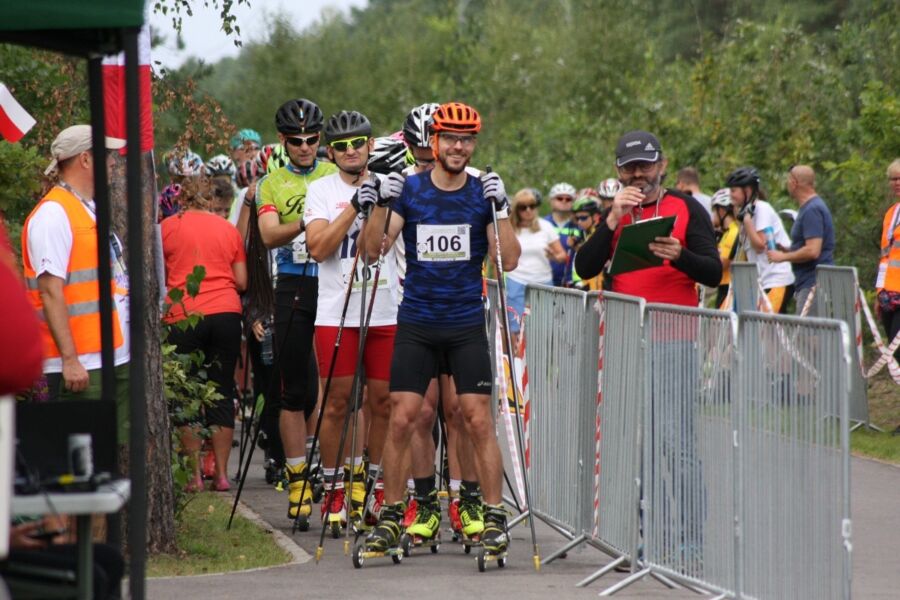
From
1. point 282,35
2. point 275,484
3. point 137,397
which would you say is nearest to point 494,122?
point 282,35

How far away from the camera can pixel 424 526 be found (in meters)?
9.33

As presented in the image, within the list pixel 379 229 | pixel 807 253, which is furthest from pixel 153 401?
pixel 807 253

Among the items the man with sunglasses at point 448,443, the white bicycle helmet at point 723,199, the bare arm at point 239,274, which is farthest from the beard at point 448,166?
the white bicycle helmet at point 723,199

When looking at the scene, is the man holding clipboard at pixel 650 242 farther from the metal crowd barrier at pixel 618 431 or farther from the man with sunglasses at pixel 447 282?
the man with sunglasses at pixel 447 282

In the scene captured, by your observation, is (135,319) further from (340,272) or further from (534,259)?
(534,259)

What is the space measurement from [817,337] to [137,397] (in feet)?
8.32

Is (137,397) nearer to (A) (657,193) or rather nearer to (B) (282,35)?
(A) (657,193)

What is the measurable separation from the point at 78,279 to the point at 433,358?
1.89m

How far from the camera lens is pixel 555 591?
827 centimetres

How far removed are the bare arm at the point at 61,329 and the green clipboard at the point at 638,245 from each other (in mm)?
2679

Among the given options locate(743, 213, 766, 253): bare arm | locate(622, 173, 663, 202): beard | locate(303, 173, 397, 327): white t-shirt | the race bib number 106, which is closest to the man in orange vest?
the race bib number 106

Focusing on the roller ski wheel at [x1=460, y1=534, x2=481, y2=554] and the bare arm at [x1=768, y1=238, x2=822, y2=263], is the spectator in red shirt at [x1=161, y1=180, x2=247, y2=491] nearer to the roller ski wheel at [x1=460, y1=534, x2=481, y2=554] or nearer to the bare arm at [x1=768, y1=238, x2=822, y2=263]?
the roller ski wheel at [x1=460, y1=534, x2=481, y2=554]

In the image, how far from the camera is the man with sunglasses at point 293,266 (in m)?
10.7

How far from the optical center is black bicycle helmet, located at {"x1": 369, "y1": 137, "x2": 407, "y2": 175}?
10.6 metres
